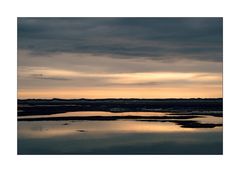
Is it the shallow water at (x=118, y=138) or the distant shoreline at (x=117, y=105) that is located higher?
the distant shoreline at (x=117, y=105)

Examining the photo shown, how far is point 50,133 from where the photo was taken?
9203mm

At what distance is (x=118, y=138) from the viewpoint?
29.9 ft

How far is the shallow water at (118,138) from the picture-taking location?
9.09 m

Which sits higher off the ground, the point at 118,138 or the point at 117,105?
the point at 117,105

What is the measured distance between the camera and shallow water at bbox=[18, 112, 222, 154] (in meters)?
9.09

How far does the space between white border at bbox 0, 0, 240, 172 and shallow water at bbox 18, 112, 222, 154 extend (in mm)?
124
